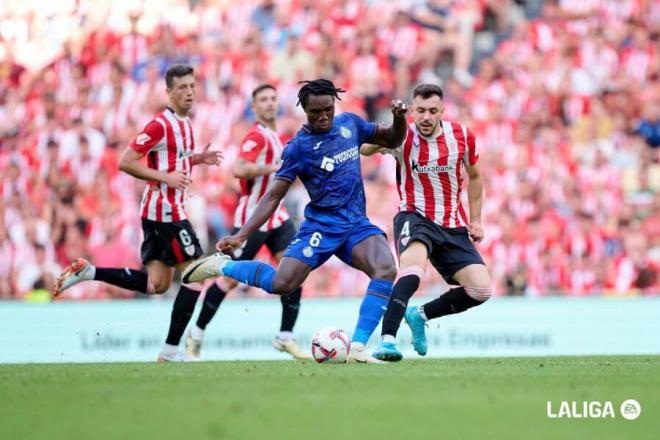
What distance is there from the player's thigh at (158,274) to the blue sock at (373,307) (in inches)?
92.0

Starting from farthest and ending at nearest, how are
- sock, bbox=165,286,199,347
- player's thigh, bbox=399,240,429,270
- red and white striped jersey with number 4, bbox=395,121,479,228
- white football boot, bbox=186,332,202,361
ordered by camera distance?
white football boot, bbox=186,332,202,361 → sock, bbox=165,286,199,347 → red and white striped jersey with number 4, bbox=395,121,479,228 → player's thigh, bbox=399,240,429,270

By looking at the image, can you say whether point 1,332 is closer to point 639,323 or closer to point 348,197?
point 348,197

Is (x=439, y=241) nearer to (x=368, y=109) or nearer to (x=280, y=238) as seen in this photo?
(x=280, y=238)

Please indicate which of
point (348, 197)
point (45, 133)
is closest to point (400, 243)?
point (348, 197)

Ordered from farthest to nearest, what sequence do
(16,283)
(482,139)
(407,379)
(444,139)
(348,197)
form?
(482,139) → (16,283) → (444,139) → (348,197) → (407,379)

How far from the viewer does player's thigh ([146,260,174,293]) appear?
10.9 m

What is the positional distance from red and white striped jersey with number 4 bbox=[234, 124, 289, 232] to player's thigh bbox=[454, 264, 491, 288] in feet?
7.85

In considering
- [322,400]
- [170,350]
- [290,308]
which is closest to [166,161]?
[170,350]

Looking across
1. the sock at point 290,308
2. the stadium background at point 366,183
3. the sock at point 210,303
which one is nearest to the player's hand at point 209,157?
the sock at point 210,303

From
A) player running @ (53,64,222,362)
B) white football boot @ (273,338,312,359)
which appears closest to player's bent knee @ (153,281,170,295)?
player running @ (53,64,222,362)

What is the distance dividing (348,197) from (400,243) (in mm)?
747

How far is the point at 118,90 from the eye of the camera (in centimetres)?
1912

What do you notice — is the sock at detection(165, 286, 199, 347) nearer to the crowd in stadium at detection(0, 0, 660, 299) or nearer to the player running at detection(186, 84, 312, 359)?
the player running at detection(186, 84, 312, 359)

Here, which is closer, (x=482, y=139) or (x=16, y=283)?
(x=16, y=283)
